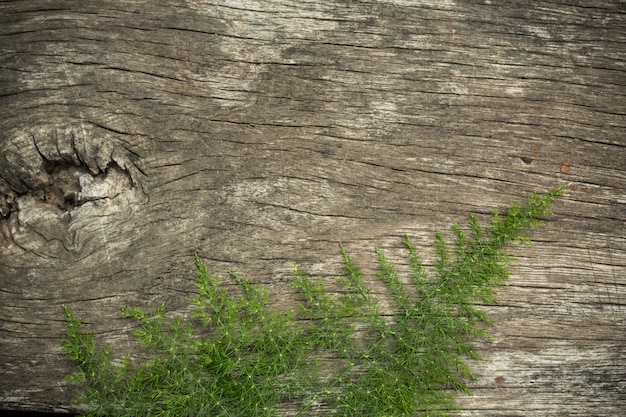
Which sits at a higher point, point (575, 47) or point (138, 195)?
point (575, 47)

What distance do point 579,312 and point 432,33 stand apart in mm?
1912

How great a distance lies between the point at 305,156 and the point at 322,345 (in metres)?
1.10

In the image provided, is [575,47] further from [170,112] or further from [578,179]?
[170,112]

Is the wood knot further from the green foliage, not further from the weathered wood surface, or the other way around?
the green foliage

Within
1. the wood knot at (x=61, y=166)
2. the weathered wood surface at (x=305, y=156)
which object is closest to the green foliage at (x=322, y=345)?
the weathered wood surface at (x=305, y=156)

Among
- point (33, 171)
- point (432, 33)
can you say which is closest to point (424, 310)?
point (432, 33)

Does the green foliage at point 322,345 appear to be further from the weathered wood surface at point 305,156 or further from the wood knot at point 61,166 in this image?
the wood knot at point 61,166

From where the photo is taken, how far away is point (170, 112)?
9.91 feet

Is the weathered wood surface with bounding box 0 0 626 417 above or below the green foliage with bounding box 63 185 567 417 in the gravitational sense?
above

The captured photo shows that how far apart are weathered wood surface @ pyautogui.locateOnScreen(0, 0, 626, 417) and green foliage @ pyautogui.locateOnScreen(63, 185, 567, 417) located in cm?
12

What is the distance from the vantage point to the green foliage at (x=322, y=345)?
9.52 feet

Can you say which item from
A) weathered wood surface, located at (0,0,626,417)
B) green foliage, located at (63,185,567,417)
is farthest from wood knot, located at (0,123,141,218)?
green foliage, located at (63,185,567,417)

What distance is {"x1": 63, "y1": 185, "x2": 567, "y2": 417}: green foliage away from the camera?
2902mm

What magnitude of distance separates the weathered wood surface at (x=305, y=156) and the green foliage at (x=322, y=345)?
12 cm
